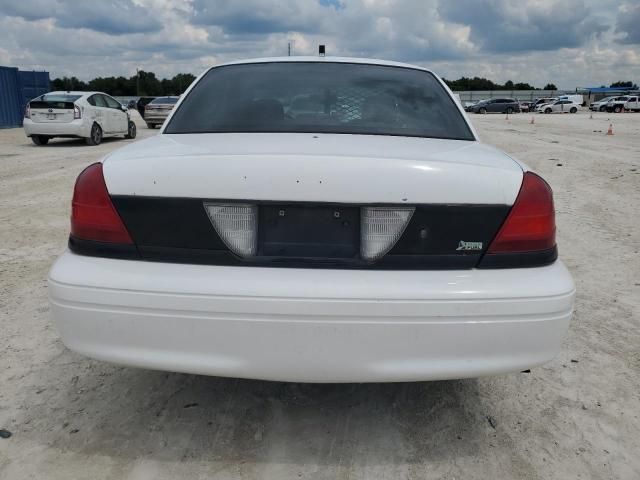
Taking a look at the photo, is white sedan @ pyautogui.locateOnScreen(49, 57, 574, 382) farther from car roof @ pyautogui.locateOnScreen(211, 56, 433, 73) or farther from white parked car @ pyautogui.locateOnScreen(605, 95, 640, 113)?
→ white parked car @ pyautogui.locateOnScreen(605, 95, 640, 113)

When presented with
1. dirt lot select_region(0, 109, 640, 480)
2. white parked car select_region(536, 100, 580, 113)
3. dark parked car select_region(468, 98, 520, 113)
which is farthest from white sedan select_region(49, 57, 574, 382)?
dark parked car select_region(468, 98, 520, 113)

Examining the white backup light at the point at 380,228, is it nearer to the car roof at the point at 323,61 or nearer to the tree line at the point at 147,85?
the car roof at the point at 323,61

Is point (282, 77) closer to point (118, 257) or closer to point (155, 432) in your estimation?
point (118, 257)

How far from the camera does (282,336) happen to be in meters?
1.94

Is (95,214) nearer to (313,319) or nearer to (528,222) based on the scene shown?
(313,319)

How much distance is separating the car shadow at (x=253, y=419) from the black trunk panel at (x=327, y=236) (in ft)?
2.75

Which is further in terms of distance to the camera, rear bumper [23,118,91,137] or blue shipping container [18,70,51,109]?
blue shipping container [18,70,51,109]

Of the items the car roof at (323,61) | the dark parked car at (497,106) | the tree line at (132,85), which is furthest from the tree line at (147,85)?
the car roof at (323,61)

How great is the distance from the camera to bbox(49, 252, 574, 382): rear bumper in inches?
75.6

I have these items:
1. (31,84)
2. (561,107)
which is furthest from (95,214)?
(561,107)

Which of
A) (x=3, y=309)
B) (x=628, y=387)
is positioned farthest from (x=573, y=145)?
(x=3, y=309)

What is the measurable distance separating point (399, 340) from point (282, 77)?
176 cm

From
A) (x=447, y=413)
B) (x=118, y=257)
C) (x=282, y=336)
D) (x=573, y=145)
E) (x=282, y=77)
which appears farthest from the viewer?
(x=573, y=145)

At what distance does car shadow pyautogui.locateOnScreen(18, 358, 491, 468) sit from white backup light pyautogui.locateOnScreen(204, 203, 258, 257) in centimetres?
89
